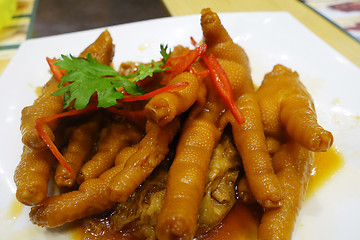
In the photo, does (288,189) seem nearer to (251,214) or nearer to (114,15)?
(251,214)

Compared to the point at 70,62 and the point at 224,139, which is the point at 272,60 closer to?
the point at 224,139

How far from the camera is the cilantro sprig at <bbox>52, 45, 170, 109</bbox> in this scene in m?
1.78

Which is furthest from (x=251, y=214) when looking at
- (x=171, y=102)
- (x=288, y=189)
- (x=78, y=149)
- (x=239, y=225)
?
(x=78, y=149)

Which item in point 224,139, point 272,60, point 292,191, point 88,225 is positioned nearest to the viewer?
point 292,191

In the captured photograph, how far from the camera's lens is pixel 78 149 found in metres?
1.92

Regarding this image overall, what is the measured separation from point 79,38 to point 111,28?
35cm

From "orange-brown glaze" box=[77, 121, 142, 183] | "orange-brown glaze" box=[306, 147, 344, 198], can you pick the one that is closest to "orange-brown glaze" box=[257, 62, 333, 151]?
"orange-brown glaze" box=[306, 147, 344, 198]

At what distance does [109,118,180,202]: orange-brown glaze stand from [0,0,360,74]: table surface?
241cm

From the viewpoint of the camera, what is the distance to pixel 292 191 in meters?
1.69

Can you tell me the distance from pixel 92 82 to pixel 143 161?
61 cm

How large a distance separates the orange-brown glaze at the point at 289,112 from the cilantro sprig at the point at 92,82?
0.74m

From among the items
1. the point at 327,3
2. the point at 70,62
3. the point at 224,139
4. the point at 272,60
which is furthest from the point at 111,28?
the point at 327,3

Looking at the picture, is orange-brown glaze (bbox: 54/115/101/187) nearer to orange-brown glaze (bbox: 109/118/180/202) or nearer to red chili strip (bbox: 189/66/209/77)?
orange-brown glaze (bbox: 109/118/180/202)

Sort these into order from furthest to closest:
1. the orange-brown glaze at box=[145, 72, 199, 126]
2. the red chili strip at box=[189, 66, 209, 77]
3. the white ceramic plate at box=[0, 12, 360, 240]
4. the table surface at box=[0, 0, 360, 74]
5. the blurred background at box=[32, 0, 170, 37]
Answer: the blurred background at box=[32, 0, 170, 37] → the table surface at box=[0, 0, 360, 74] → the red chili strip at box=[189, 66, 209, 77] → the white ceramic plate at box=[0, 12, 360, 240] → the orange-brown glaze at box=[145, 72, 199, 126]
